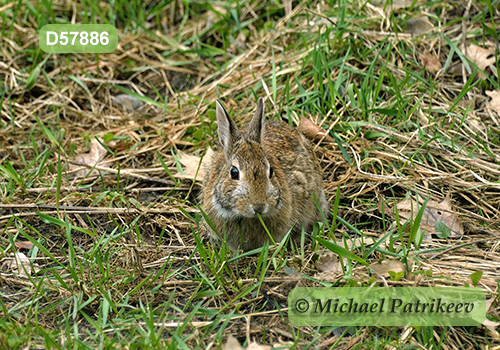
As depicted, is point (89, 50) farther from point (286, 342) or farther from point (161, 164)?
point (286, 342)

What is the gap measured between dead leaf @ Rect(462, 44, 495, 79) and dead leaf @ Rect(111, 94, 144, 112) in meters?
3.47

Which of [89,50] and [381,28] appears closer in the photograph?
[381,28]

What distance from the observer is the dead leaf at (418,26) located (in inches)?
240

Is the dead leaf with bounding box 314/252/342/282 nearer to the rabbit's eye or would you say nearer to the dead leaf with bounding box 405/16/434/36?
the rabbit's eye

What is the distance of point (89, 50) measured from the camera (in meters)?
6.90

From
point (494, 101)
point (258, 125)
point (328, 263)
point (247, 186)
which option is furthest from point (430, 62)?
point (247, 186)

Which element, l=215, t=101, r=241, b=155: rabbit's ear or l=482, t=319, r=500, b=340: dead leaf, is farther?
l=215, t=101, r=241, b=155: rabbit's ear

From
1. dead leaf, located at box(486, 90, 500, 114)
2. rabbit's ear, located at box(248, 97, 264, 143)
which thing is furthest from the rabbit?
dead leaf, located at box(486, 90, 500, 114)

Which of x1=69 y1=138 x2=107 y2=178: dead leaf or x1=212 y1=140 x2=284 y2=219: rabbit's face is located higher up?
x1=212 y1=140 x2=284 y2=219: rabbit's face

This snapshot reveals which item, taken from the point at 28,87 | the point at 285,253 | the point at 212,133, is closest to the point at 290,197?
the point at 285,253

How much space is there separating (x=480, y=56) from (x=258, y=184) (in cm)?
318

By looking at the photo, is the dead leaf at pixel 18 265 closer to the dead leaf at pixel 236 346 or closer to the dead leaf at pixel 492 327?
the dead leaf at pixel 236 346

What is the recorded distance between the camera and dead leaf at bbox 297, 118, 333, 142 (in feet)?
17.7

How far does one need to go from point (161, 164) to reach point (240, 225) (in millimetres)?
1528
